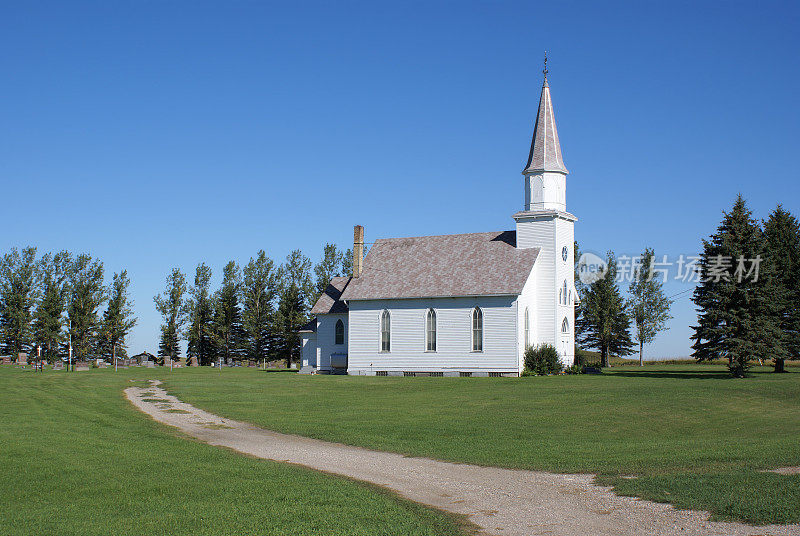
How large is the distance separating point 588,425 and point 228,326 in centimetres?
6369

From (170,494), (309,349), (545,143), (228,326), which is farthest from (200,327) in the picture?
(170,494)

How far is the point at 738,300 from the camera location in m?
44.7

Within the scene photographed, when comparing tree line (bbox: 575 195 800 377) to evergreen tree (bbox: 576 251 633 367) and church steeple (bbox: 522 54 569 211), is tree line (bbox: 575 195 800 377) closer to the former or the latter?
church steeple (bbox: 522 54 569 211)

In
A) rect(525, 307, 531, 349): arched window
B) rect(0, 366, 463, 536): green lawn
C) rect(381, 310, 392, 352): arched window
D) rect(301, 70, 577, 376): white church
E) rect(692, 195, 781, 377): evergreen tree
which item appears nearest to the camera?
rect(0, 366, 463, 536): green lawn

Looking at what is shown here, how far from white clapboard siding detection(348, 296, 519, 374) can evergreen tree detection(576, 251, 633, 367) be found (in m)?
28.2

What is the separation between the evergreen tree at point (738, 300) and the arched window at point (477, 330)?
13539 mm

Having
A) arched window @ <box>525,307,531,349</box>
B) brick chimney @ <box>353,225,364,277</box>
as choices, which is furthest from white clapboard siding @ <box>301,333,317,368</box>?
arched window @ <box>525,307,531,349</box>

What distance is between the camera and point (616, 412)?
26.2 m

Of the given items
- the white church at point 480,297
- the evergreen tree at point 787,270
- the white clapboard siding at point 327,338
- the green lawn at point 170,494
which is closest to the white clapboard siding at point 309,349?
the white clapboard siding at point 327,338

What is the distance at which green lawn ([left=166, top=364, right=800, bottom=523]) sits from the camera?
1311cm

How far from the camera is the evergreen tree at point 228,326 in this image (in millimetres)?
81625

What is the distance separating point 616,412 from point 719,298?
72.6 ft

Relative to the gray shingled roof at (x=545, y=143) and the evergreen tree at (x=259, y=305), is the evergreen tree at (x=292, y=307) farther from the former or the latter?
the gray shingled roof at (x=545, y=143)

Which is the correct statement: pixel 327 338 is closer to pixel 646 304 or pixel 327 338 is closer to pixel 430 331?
pixel 430 331
